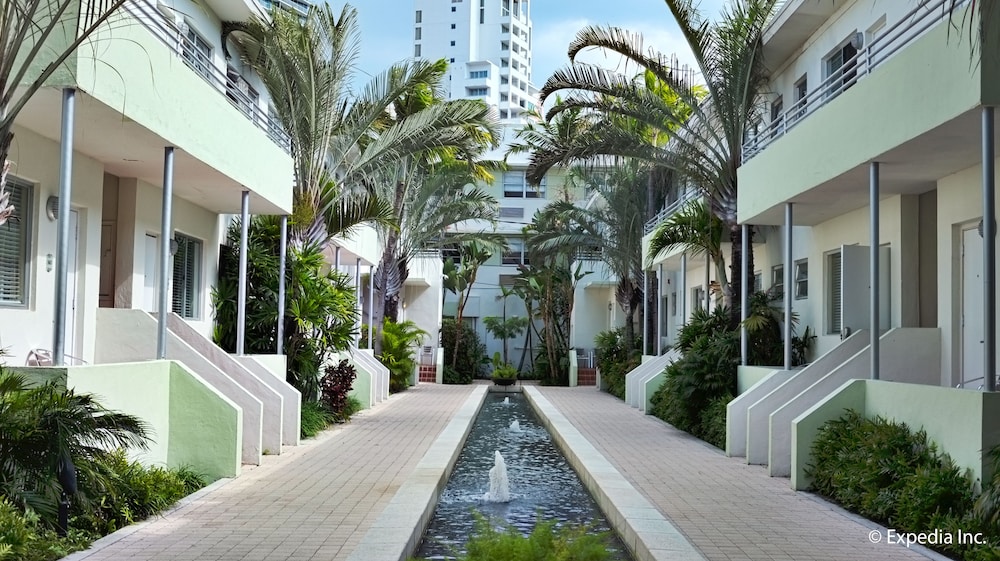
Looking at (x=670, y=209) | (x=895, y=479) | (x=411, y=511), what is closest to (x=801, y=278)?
(x=670, y=209)

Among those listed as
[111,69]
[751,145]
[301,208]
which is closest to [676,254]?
[751,145]

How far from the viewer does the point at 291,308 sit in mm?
17016

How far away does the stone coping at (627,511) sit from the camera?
→ 7598 millimetres

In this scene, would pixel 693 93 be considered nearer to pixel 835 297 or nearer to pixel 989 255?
pixel 835 297

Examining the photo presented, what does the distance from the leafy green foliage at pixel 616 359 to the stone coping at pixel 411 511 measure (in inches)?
562

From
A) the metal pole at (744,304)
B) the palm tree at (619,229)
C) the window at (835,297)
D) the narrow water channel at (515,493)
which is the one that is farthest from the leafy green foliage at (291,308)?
the palm tree at (619,229)

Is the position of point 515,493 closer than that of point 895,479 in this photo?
No

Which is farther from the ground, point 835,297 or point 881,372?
point 835,297

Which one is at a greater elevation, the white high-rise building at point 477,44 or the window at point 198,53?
the white high-rise building at point 477,44

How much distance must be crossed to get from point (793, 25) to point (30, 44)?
511 inches

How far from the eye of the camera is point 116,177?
14.1 m

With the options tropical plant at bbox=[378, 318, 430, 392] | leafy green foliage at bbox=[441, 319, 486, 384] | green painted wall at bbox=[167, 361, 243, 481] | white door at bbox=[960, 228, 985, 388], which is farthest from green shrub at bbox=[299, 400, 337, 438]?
leafy green foliage at bbox=[441, 319, 486, 384]

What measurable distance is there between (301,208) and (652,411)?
8939 millimetres

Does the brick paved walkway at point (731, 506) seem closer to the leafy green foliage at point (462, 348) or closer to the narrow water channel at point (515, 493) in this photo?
the narrow water channel at point (515, 493)
